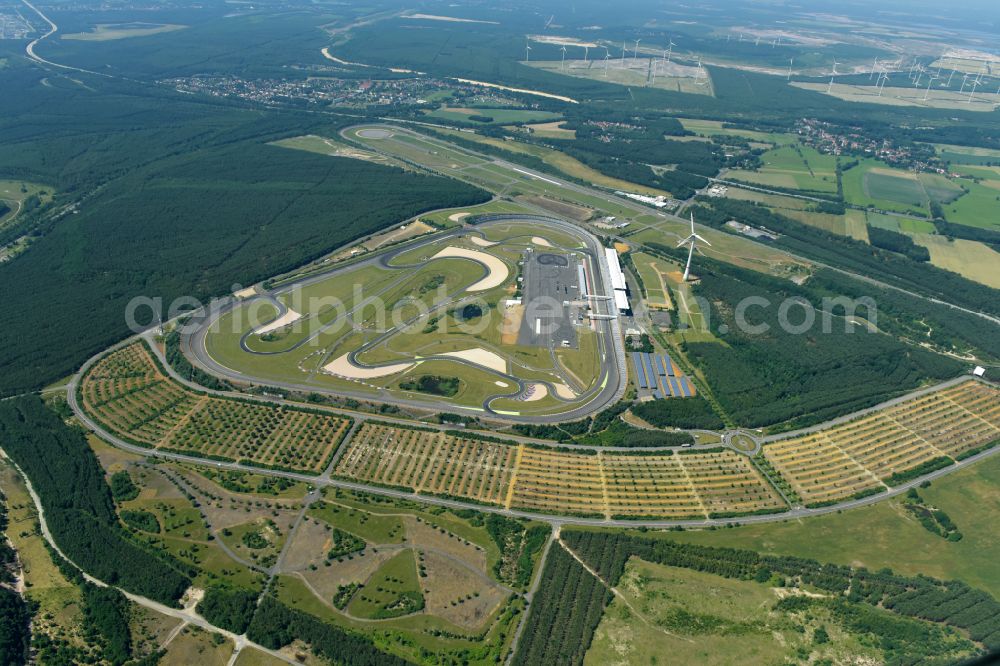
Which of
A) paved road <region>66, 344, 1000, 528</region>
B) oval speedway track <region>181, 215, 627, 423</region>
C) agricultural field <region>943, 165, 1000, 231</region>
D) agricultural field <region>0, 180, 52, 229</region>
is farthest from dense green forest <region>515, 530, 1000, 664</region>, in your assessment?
agricultural field <region>0, 180, 52, 229</region>

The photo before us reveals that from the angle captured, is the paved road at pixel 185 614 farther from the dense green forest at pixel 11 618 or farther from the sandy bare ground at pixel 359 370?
the sandy bare ground at pixel 359 370

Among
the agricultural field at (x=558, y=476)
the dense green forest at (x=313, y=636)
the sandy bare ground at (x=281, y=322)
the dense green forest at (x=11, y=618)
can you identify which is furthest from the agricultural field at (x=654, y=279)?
the dense green forest at (x=11, y=618)

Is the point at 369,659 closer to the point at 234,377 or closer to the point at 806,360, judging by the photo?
the point at 234,377

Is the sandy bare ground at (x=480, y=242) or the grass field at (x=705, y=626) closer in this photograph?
the grass field at (x=705, y=626)

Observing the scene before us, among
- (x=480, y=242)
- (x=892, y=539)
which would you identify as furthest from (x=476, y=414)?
(x=480, y=242)

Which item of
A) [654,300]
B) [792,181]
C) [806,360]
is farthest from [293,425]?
[792,181]

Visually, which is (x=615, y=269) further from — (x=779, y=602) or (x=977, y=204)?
(x=977, y=204)

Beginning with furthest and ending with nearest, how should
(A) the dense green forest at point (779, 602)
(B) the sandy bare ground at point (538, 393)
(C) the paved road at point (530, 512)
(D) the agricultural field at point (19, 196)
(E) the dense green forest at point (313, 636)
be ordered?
(D) the agricultural field at point (19, 196), (B) the sandy bare ground at point (538, 393), (C) the paved road at point (530, 512), (A) the dense green forest at point (779, 602), (E) the dense green forest at point (313, 636)
